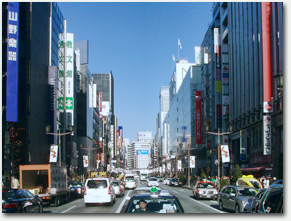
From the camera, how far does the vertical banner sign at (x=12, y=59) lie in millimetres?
43031

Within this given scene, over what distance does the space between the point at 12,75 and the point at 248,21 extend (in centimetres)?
3016

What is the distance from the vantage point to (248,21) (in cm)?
5706

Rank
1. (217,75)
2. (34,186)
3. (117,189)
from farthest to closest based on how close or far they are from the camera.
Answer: (217,75), (117,189), (34,186)

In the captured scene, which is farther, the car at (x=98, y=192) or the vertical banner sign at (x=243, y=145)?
the vertical banner sign at (x=243, y=145)

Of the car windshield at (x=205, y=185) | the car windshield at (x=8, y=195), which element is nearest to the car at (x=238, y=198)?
the car windshield at (x=8, y=195)

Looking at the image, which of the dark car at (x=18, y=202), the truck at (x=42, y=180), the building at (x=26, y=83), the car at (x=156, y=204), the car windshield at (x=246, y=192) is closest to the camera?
the car at (x=156, y=204)

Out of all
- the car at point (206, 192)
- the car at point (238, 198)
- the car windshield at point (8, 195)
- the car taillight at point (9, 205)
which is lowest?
the car at point (206, 192)

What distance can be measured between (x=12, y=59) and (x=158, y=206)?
3417 cm

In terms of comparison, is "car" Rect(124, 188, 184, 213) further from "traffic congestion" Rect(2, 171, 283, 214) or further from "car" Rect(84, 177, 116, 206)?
"car" Rect(84, 177, 116, 206)

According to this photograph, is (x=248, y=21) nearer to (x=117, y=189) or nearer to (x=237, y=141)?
(x=237, y=141)

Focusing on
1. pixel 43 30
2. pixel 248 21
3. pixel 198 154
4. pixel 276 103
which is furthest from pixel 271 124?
pixel 198 154

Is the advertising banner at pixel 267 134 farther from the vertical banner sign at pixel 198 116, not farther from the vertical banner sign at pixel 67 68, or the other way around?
the vertical banner sign at pixel 198 116

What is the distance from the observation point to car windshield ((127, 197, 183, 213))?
12.5m

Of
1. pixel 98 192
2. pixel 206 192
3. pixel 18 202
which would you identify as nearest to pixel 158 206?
pixel 18 202
